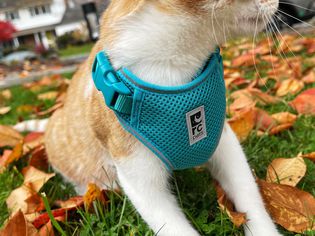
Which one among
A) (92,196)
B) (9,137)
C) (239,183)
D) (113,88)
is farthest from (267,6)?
(9,137)

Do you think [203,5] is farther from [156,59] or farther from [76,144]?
[76,144]

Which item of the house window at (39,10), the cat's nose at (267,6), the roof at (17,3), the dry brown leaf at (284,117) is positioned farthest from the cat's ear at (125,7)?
the house window at (39,10)

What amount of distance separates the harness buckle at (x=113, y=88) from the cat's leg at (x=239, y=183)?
1.44ft

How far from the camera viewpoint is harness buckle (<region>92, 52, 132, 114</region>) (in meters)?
1.27

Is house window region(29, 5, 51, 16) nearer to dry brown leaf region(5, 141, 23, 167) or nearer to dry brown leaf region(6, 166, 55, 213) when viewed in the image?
dry brown leaf region(5, 141, 23, 167)

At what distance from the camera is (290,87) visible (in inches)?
103

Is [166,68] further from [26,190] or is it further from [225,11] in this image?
[26,190]

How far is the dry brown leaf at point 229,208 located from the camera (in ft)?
4.42

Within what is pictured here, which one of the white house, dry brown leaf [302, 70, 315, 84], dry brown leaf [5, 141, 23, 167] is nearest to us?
dry brown leaf [5, 141, 23, 167]

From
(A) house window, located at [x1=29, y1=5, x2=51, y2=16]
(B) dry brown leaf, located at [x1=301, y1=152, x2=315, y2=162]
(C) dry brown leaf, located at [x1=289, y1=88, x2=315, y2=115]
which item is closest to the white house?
(A) house window, located at [x1=29, y1=5, x2=51, y2=16]

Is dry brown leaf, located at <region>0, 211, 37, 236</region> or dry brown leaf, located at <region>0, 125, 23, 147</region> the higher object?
dry brown leaf, located at <region>0, 211, 37, 236</region>

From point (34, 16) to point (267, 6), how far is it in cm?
3866

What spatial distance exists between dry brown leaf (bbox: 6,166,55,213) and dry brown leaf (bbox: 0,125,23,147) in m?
0.62

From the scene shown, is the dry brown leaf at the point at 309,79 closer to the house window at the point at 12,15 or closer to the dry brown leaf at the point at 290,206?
the dry brown leaf at the point at 290,206
